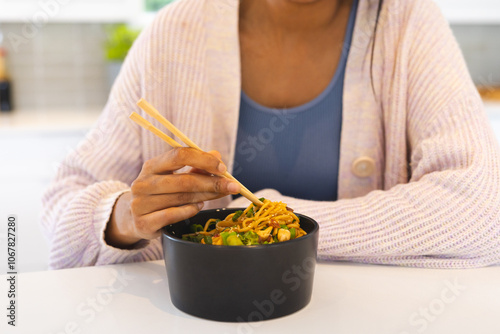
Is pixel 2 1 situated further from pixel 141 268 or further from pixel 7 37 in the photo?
pixel 141 268

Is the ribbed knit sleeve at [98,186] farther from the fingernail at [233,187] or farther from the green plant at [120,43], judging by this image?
the green plant at [120,43]

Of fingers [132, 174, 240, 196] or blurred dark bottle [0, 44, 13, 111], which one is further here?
blurred dark bottle [0, 44, 13, 111]

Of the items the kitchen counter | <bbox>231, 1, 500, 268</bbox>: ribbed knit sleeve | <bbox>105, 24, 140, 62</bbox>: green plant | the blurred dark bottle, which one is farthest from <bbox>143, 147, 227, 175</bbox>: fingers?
the blurred dark bottle

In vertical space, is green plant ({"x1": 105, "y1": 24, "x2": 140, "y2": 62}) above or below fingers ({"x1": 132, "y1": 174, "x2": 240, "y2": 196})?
above

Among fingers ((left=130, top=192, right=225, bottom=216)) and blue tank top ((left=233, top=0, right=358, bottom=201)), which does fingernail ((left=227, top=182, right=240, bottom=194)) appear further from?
blue tank top ((left=233, top=0, right=358, bottom=201))

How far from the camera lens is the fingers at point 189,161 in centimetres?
71

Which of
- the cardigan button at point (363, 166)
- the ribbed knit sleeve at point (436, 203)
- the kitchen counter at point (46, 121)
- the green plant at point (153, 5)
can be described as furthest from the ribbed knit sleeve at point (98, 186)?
the green plant at point (153, 5)

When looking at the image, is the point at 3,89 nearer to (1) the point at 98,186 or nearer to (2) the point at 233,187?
(1) the point at 98,186

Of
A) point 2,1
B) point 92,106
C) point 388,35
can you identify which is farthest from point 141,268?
point 92,106

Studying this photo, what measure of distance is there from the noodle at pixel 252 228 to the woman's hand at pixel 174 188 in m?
0.04

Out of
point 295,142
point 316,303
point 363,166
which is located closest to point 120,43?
point 295,142

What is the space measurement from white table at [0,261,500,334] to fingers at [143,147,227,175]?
173 millimetres

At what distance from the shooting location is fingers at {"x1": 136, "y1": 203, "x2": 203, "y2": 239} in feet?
2.43

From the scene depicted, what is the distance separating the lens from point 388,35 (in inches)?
45.7
